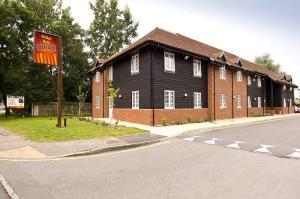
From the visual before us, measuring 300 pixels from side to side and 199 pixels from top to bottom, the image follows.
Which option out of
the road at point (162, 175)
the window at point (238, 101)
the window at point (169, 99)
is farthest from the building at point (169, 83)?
the road at point (162, 175)

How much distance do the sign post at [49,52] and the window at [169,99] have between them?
8.48 meters

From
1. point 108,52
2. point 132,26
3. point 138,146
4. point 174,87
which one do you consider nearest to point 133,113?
point 174,87

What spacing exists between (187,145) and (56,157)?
18.2 feet

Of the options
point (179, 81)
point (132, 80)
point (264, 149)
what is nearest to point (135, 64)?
point (132, 80)

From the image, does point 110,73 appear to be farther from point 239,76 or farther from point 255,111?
point 255,111

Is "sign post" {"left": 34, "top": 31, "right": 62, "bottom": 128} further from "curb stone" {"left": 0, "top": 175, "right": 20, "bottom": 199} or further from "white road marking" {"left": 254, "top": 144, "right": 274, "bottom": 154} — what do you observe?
"white road marking" {"left": 254, "top": 144, "right": 274, "bottom": 154}

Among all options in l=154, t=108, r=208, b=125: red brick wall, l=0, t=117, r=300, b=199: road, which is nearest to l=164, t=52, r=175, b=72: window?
l=154, t=108, r=208, b=125: red brick wall

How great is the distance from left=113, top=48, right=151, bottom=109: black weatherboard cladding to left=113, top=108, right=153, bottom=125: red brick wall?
16.3 inches

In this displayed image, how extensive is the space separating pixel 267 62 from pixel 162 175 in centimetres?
7849

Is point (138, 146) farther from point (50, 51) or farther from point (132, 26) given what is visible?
point (132, 26)

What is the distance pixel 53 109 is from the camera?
1425 inches

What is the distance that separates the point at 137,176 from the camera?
7055 mm

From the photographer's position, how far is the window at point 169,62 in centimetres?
2266

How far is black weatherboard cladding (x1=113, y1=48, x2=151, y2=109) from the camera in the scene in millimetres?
21875
